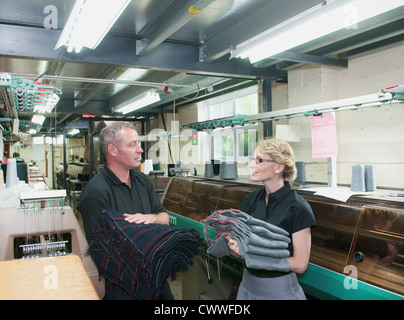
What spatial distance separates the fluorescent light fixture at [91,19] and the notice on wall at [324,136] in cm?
144

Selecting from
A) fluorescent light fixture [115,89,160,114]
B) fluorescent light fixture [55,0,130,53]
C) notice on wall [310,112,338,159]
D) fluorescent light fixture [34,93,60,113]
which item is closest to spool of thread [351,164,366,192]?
notice on wall [310,112,338,159]

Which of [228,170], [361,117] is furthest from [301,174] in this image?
[361,117]

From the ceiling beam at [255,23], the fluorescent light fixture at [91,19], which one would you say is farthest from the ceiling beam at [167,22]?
the fluorescent light fixture at [91,19]

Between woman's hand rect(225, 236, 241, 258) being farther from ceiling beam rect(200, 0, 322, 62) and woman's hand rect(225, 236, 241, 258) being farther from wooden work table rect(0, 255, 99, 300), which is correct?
ceiling beam rect(200, 0, 322, 62)

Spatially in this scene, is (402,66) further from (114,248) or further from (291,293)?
(114,248)

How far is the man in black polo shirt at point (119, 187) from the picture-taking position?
1568mm

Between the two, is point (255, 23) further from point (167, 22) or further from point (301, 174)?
point (301, 174)

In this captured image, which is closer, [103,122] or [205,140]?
[205,140]

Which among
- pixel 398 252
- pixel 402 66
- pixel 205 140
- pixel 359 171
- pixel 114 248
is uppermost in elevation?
pixel 402 66

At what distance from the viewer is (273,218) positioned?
65.2 inches

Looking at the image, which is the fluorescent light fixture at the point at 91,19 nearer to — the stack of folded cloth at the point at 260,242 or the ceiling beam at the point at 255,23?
the ceiling beam at the point at 255,23

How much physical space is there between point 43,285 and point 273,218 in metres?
1.03
